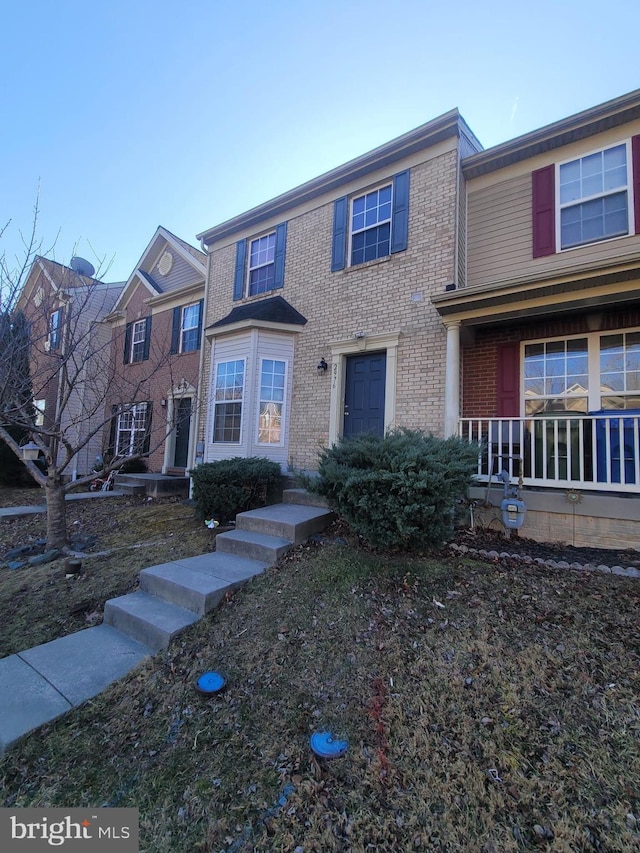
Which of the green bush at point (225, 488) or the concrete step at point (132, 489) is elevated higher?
the green bush at point (225, 488)

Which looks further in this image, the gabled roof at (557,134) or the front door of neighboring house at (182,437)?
the front door of neighboring house at (182,437)

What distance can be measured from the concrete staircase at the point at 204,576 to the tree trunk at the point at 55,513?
257cm

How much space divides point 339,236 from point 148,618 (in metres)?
7.42

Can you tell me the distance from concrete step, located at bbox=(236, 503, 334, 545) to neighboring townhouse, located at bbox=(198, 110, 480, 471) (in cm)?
221

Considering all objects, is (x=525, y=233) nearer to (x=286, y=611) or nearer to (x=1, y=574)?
(x=286, y=611)

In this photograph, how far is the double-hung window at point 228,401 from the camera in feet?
27.7

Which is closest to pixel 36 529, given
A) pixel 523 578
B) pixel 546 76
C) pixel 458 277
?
pixel 523 578

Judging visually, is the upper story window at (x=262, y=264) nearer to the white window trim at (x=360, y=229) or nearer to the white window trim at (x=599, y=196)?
the white window trim at (x=360, y=229)

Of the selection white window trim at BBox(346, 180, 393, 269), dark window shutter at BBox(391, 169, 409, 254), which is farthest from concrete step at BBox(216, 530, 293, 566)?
dark window shutter at BBox(391, 169, 409, 254)

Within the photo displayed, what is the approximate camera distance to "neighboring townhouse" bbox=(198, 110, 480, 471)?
6719mm

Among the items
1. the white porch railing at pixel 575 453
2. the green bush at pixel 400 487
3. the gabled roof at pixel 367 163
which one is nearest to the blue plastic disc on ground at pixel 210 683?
the green bush at pixel 400 487

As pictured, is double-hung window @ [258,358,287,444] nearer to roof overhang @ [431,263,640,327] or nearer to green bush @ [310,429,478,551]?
roof overhang @ [431,263,640,327]

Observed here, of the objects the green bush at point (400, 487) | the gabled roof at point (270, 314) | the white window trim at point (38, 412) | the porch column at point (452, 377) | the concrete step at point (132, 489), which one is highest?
the gabled roof at point (270, 314)

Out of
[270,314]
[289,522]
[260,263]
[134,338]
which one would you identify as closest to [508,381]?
[289,522]
